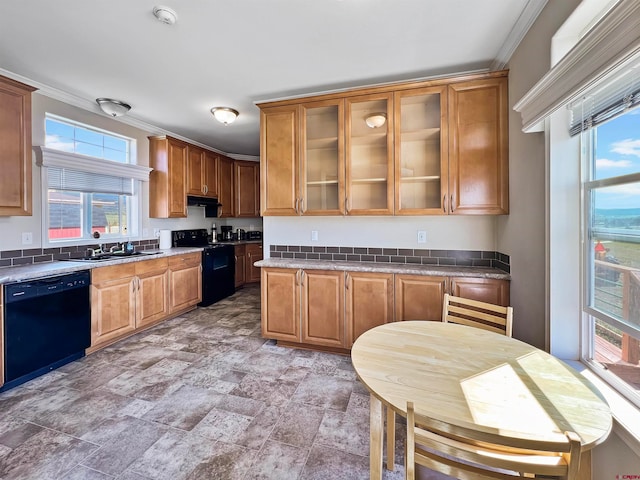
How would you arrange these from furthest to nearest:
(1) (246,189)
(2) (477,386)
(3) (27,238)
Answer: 1. (1) (246,189)
2. (3) (27,238)
3. (2) (477,386)

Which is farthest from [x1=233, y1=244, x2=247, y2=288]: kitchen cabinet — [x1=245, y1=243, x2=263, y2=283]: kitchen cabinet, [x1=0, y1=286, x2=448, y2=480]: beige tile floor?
[x1=0, y1=286, x2=448, y2=480]: beige tile floor

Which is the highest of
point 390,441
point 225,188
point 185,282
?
point 225,188

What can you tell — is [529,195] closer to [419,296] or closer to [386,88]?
[419,296]

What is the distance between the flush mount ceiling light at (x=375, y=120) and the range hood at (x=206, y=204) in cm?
312

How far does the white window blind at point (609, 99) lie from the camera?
109 centimetres

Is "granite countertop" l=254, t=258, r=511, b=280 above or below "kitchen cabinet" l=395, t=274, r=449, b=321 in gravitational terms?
above

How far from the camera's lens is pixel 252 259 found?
5934 mm

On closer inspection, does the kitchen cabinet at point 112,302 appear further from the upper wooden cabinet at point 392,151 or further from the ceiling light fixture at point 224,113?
the ceiling light fixture at point 224,113

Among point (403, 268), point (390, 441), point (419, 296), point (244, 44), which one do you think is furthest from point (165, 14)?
point (390, 441)

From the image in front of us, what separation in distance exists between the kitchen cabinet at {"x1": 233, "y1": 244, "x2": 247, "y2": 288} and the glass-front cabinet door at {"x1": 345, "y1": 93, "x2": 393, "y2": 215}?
3.42 m

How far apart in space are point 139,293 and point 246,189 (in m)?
3.05

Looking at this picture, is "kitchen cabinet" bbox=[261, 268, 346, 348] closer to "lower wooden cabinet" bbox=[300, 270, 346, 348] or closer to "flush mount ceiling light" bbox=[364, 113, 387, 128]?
"lower wooden cabinet" bbox=[300, 270, 346, 348]

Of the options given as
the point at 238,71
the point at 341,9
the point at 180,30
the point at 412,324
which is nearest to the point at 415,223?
the point at 412,324

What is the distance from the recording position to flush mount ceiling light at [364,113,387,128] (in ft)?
8.94
